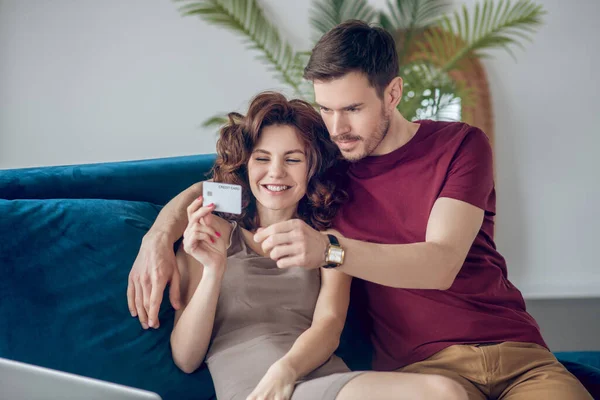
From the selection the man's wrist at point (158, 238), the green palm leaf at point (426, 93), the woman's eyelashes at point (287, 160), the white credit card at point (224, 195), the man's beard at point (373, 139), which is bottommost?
the man's wrist at point (158, 238)

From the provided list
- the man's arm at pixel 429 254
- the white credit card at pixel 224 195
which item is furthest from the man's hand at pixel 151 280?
the man's arm at pixel 429 254

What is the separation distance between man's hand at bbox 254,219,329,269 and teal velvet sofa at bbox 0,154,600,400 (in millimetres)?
452

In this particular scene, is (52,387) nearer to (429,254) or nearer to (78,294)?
(78,294)

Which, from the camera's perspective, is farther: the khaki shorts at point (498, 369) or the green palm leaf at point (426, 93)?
the green palm leaf at point (426, 93)

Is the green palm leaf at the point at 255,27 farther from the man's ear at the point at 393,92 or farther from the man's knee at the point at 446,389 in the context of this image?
the man's knee at the point at 446,389

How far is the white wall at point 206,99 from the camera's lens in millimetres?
3432

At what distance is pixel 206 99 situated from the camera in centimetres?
354

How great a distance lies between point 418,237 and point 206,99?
2184 millimetres

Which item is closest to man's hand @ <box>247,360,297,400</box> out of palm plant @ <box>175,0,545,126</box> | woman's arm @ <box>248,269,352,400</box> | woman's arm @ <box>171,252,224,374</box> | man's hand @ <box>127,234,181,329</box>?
woman's arm @ <box>248,269,352,400</box>

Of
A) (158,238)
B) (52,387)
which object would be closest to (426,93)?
(158,238)

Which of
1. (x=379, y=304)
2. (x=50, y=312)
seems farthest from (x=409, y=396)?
(x=50, y=312)

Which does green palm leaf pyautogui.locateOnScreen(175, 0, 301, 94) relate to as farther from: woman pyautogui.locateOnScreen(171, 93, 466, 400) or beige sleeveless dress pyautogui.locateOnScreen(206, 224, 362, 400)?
beige sleeveless dress pyautogui.locateOnScreen(206, 224, 362, 400)

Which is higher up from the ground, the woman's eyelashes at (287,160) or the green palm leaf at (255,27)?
the green palm leaf at (255,27)

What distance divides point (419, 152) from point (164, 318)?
0.80m
